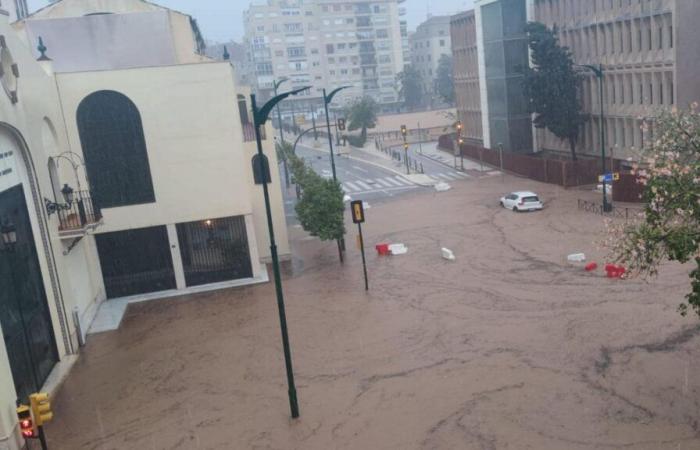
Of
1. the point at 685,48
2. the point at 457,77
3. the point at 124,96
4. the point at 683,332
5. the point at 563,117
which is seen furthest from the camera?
the point at 457,77

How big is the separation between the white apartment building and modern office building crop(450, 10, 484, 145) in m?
58.1

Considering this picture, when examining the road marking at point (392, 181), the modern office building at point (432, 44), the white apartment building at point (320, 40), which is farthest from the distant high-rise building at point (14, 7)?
the modern office building at point (432, 44)

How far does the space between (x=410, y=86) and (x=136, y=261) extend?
96.5 metres

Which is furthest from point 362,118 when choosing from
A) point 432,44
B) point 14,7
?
point 432,44

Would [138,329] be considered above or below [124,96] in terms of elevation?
below

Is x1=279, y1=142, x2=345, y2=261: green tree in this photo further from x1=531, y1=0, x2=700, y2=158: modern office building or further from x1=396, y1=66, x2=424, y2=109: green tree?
x1=396, y1=66, x2=424, y2=109: green tree

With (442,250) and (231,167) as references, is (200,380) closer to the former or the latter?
(231,167)

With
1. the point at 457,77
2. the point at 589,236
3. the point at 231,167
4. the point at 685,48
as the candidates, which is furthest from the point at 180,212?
the point at 457,77

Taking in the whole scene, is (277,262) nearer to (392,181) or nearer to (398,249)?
(398,249)

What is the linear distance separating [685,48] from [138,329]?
106ft

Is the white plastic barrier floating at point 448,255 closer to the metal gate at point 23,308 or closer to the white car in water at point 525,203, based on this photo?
the white car in water at point 525,203

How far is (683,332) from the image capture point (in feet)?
56.1

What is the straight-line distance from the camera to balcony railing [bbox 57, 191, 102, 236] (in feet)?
67.5

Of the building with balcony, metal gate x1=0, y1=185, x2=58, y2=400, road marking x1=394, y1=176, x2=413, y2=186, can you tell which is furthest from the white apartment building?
metal gate x1=0, y1=185, x2=58, y2=400
